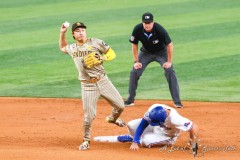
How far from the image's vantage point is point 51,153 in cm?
1019

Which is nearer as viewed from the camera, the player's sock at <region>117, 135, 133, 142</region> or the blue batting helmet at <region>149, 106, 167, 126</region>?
the blue batting helmet at <region>149, 106, 167, 126</region>

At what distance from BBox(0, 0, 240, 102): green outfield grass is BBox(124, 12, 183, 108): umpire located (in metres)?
0.97

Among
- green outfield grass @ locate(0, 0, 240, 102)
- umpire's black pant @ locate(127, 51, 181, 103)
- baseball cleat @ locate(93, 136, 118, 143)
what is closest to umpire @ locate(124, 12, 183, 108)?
umpire's black pant @ locate(127, 51, 181, 103)

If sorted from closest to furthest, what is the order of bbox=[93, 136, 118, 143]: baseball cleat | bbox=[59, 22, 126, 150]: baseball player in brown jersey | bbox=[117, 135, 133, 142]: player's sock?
bbox=[59, 22, 126, 150]: baseball player in brown jersey, bbox=[117, 135, 133, 142]: player's sock, bbox=[93, 136, 118, 143]: baseball cleat

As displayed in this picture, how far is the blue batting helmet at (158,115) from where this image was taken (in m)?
10.3

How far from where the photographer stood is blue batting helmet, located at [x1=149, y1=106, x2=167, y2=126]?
10336 mm

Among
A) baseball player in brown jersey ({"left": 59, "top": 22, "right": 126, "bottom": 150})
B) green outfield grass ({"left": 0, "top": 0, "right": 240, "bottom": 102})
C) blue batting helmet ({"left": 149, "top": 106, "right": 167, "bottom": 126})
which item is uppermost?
baseball player in brown jersey ({"left": 59, "top": 22, "right": 126, "bottom": 150})

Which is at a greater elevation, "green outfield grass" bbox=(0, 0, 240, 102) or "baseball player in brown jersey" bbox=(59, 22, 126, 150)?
"baseball player in brown jersey" bbox=(59, 22, 126, 150)

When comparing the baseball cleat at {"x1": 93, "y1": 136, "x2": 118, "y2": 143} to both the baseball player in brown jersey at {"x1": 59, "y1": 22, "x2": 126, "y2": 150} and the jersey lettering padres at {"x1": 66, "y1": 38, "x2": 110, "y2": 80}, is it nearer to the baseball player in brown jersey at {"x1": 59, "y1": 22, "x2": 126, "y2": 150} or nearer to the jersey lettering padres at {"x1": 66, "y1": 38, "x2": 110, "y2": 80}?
the baseball player in brown jersey at {"x1": 59, "y1": 22, "x2": 126, "y2": 150}

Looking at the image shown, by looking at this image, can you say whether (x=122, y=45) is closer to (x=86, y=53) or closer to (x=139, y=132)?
(x=86, y=53)

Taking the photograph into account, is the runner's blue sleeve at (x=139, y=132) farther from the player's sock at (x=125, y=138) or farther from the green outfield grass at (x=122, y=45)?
the green outfield grass at (x=122, y=45)

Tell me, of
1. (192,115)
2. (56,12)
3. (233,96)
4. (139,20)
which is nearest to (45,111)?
(192,115)

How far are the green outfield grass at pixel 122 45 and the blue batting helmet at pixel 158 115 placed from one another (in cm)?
476

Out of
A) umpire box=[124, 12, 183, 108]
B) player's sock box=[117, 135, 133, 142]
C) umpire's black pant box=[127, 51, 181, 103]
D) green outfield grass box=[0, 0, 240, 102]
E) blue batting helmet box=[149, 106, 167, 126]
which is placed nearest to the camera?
blue batting helmet box=[149, 106, 167, 126]
